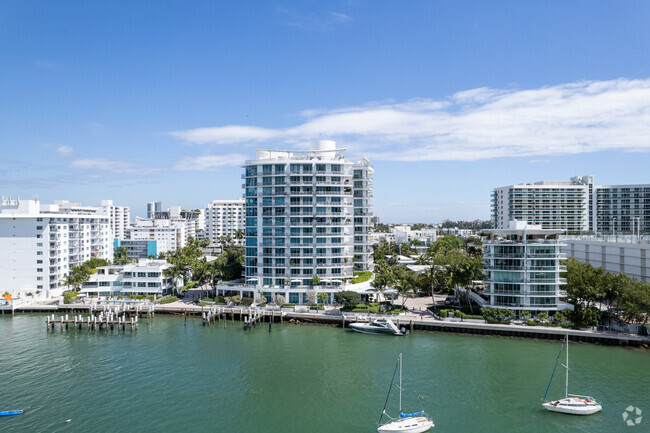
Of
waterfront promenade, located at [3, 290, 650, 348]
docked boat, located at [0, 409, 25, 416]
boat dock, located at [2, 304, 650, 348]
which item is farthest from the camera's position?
boat dock, located at [2, 304, 650, 348]

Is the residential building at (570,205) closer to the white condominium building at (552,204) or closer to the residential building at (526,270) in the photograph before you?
the white condominium building at (552,204)

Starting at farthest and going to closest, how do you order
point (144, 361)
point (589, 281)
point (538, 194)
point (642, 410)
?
point (538, 194) → point (589, 281) → point (144, 361) → point (642, 410)

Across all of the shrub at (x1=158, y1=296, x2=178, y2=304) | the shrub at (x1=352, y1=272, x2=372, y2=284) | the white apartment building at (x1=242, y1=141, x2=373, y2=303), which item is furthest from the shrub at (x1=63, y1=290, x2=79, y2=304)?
the shrub at (x1=352, y1=272, x2=372, y2=284)

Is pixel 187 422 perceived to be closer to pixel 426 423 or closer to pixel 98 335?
pixel 426 423

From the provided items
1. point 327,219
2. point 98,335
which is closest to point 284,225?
point 327,219

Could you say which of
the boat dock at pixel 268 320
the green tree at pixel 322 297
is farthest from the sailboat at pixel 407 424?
the green tree at pixel 322 297

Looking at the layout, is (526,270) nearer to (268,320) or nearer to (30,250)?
(268,320)

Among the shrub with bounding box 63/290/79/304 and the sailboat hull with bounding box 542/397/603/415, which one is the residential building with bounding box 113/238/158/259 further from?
the sailboat hull with bounding box 542/397/603/415
